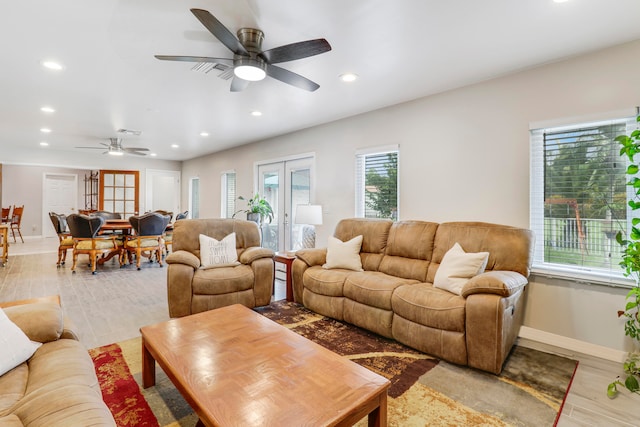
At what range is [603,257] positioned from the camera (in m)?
2.63

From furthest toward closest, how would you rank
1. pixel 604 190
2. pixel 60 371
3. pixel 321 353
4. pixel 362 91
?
pixel 362 91 → pixel 604 190 → pixel 321 353 → pixel 60 371

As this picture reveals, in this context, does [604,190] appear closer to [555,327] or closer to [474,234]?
[474,234]

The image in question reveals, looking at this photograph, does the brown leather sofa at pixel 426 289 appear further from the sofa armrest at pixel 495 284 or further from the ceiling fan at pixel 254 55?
the ceiling fan at pixel 254 55

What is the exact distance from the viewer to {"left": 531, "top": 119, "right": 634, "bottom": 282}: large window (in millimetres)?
2570

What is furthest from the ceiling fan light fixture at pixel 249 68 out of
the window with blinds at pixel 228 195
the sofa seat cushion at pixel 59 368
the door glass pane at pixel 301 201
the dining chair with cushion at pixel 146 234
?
the window with blinds at pixel 228 195

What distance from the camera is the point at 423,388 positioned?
2.04m

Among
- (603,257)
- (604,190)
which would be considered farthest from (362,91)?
(603,257)

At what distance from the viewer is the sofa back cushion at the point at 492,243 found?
8.69 ft

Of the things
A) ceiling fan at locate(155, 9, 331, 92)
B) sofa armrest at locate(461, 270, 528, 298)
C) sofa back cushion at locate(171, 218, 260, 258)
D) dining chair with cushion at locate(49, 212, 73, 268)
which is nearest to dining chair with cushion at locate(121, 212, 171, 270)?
dining chair with cushion at locate(49, 212, 73, 268)

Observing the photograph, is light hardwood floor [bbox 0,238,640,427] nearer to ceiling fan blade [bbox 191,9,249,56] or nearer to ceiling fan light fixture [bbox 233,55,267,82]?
ceiling fan light fixture [bbox 233,55,267,82]

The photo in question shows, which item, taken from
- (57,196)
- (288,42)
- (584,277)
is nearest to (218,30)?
(288,42)

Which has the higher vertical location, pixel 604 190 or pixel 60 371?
pixel 604 190

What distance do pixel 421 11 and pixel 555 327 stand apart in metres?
2.91

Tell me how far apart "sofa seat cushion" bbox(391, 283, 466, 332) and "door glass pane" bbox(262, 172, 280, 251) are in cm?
370
